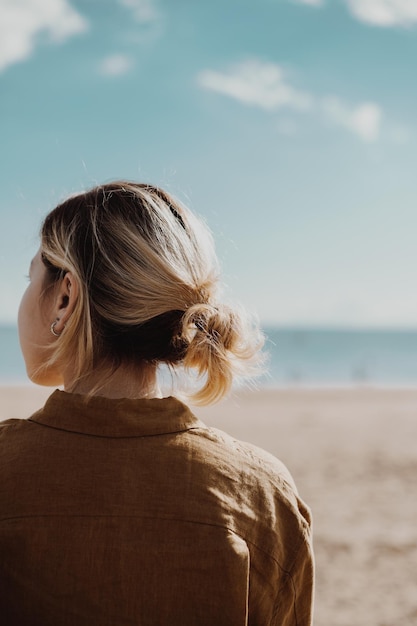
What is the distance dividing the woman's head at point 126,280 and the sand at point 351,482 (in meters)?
3.45

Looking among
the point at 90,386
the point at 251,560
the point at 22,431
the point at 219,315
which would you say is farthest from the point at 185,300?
the point at 251,560

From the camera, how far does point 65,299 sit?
1.50 meters

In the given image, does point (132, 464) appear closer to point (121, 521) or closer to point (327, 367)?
point (121, 521)

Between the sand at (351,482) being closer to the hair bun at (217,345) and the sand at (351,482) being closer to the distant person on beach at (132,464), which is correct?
the hair bun at (217,345)

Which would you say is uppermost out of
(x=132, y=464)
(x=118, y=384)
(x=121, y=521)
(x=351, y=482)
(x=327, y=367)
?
(x=327, y=367)

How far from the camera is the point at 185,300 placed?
58.6 inches

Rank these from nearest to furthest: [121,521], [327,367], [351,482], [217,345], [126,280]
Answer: [121,521]
[126,280]
[217,345]
[351,482]
[327,367]

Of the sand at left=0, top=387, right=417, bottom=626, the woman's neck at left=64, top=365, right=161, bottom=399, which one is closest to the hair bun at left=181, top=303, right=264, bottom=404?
the woman's neck at left=64, top=365, right=161, bottom=399

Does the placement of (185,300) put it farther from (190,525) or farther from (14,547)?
(14,547)

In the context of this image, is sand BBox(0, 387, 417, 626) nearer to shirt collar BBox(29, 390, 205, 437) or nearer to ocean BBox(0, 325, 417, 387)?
shirt collar BBox(29, 390, 205, 437)

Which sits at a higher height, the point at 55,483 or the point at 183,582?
the point at 55,483

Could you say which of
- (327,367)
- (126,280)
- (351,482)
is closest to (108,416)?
(126,280)

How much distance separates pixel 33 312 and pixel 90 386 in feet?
0.72

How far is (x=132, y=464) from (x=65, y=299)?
A: 0.38 m
